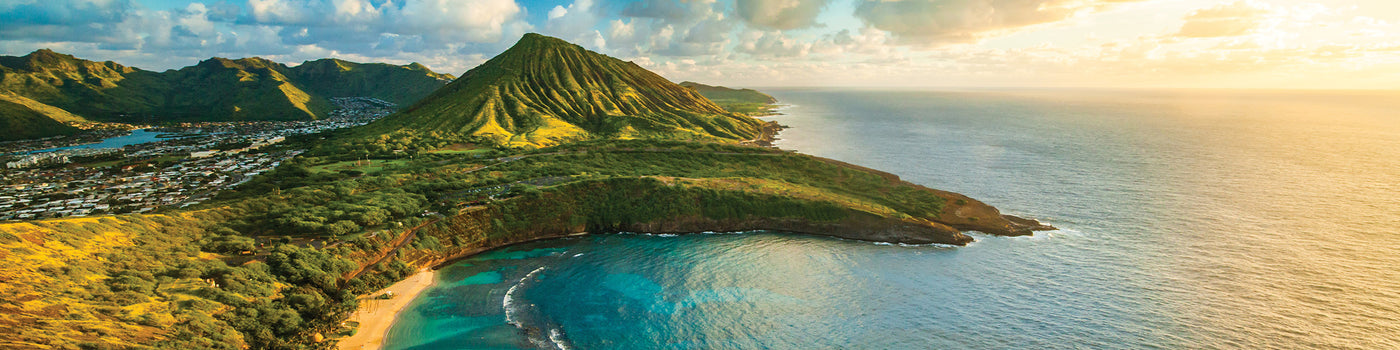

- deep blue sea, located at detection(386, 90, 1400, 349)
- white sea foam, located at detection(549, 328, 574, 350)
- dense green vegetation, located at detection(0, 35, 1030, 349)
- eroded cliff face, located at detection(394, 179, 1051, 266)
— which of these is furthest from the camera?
eroded cliff face, located at detection(394, 179, 1051, 266)

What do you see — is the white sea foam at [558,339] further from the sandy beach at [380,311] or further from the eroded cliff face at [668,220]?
the eroded cliff face at [668,220]

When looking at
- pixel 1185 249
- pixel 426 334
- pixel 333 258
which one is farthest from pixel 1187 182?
pixel 333 258

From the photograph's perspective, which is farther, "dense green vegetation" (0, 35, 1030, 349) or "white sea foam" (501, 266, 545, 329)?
"white sea foam" (501, 266, 545, 329)

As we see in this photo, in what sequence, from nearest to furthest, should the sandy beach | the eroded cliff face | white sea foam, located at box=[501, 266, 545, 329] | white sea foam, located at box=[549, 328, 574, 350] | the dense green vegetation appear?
the dense green vegetation, the sandy beach, white sea foam, located at box=[549, 328, 574, 350], white sea foam, located at box=[501, 266, 545, 329], the eroded cliff face

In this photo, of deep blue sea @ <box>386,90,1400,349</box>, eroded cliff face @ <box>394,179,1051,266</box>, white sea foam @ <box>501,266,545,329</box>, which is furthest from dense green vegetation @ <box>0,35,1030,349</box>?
white sea foam @ <box>501,266,545,329</box>

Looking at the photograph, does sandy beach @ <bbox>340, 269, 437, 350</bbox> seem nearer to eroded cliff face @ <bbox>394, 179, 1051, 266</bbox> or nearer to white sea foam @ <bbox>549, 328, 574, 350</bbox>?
eroded cliff face @ <bbox>394, 179, 1051, 266</bbox>

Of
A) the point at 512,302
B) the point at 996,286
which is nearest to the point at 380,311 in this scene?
the point at 512,302

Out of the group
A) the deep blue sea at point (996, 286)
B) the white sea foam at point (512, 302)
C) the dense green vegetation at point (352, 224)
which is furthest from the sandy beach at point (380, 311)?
the white sea foam at point (512, 302)

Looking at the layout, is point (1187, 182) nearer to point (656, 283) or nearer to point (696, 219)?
point (696, 219)
